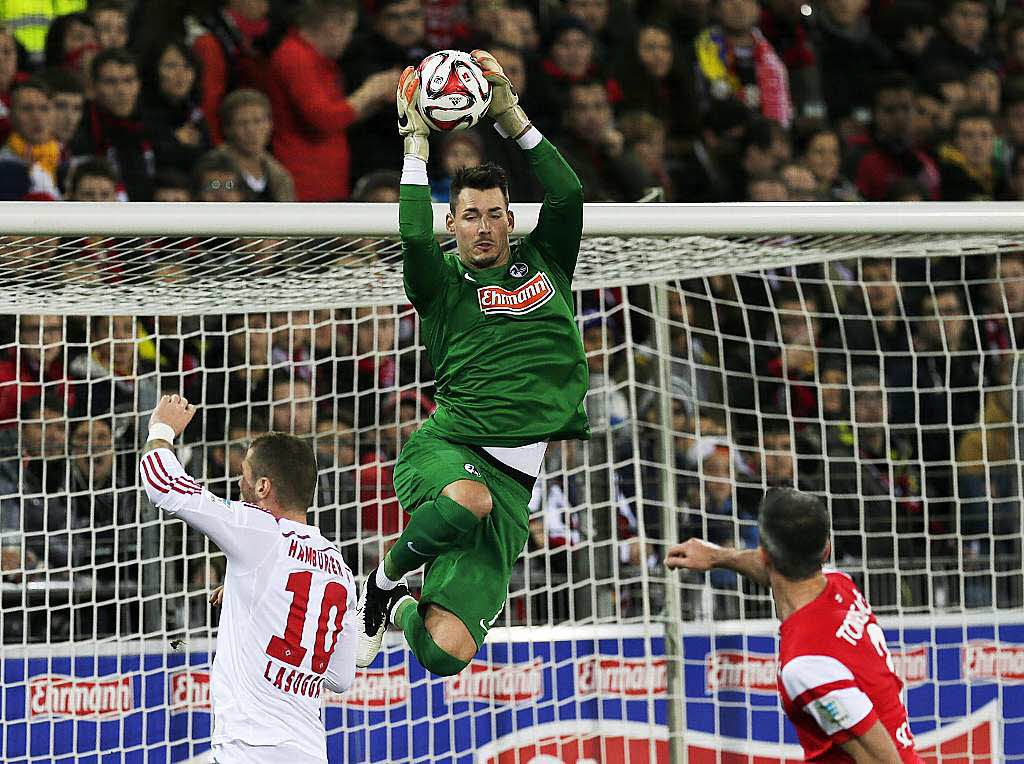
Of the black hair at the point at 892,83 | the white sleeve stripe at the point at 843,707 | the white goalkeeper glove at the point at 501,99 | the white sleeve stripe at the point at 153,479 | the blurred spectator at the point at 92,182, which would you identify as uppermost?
the black hair at the point at 892,83

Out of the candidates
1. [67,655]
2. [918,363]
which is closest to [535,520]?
[67,655]

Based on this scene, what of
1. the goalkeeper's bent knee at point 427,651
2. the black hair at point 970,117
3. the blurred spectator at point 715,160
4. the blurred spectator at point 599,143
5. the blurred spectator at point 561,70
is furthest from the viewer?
the black hair at point 970,117

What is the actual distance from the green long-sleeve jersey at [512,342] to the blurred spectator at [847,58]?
6.78 m

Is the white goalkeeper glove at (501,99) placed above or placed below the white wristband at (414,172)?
above

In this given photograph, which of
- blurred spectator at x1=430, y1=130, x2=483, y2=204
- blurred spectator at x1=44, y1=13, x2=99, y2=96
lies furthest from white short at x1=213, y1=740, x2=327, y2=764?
blurred spectator at x1=44, y1=13, x2=99, y2=96

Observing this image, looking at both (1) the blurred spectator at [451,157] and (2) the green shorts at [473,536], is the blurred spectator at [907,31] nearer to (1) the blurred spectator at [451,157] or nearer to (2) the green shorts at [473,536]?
(1) the blurred spectator at [451,157]

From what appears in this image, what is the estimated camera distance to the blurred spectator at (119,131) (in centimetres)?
765

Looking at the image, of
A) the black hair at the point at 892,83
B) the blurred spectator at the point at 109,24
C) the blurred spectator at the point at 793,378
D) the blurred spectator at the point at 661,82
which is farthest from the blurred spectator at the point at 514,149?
the black hair at the point at 892,83

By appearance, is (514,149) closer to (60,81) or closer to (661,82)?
(661,82)

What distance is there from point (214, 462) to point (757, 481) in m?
2.54

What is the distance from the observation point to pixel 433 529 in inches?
186

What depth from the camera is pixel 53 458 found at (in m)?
6.35

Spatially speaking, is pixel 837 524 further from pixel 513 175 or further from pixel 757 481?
pixel 513 175

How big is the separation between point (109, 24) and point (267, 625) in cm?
462
